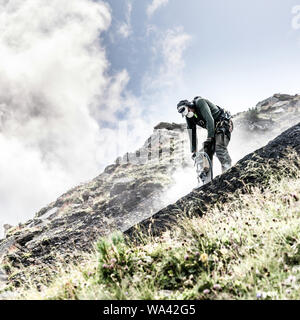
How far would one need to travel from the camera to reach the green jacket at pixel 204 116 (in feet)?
22.4

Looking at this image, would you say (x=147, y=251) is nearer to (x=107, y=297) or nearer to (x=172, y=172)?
(x=107, y=297)

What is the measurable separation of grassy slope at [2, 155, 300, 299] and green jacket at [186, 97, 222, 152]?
3.36m

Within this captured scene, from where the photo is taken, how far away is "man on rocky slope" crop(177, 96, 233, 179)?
6.91 m

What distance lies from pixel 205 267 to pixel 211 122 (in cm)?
450

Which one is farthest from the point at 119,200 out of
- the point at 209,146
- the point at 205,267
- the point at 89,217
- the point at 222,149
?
the point at 205,267

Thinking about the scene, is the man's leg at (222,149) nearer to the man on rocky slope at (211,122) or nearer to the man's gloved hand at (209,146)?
the man on rocky slope at (211,122)

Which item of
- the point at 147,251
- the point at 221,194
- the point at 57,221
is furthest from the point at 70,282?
the point at 57,221

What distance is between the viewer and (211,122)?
6777mm

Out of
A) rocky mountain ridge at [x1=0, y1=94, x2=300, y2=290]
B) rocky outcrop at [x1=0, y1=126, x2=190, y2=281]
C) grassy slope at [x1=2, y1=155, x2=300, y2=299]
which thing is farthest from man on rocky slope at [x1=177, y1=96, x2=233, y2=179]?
grassy slope at [x1=2, y1=155, x2=300, y2=299]

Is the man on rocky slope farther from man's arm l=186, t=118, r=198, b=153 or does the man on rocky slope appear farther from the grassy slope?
the grassy slope

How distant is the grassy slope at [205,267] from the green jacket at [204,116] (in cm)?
336

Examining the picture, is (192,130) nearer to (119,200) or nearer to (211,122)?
(211,122)

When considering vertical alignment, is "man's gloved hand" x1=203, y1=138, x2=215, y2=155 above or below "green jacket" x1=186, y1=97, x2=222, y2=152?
below
